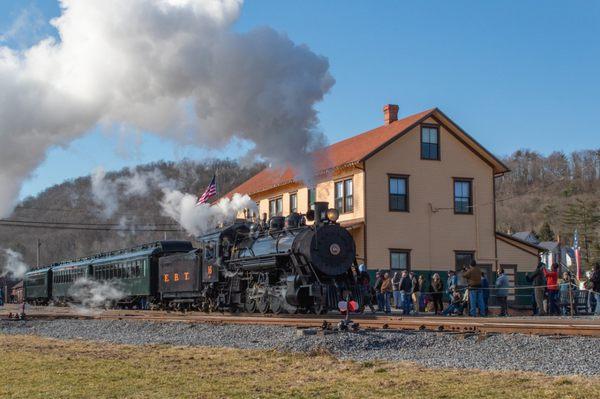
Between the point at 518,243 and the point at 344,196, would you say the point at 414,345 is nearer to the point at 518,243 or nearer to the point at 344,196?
the point at 344,196

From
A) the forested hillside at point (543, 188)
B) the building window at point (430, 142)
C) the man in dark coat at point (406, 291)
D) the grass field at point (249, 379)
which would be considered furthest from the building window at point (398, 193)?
the forested hillside at point (543, 188)

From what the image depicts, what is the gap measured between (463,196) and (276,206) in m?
10.9

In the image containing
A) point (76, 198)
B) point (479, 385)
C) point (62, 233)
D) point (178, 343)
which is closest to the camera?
point (479, 385)

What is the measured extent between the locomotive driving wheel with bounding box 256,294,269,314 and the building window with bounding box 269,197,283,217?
18.9 metres

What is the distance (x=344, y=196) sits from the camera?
119 ft

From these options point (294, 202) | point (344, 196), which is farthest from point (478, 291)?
point (294, 202)

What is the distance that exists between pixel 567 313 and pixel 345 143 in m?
20.1

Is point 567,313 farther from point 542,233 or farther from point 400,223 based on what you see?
point 542,233

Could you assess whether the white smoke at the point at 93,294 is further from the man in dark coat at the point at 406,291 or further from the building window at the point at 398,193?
the man in dark coat at the point at 406,291

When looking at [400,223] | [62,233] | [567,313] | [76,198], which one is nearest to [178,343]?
[567,313]

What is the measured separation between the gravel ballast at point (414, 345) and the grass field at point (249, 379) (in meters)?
0.67

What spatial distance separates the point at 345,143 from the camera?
42.2 m

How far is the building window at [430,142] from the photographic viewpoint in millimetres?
36500

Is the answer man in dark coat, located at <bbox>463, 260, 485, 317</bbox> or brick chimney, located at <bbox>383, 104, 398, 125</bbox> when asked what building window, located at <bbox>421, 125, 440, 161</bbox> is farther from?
man in dark coat, located at <bbox>463, 260, 485, 317</bbox>
